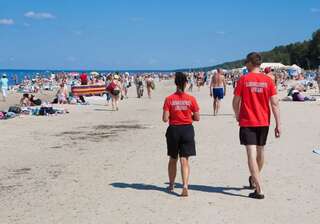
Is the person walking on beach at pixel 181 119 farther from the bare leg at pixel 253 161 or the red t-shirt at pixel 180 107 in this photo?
the bare leg at pixel 253 161

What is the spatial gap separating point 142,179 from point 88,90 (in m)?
23.4

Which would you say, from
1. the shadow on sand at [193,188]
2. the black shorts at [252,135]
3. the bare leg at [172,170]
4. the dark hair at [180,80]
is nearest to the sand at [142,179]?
the shadow on sand at [193,188]

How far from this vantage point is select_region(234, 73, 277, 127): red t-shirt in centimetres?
659

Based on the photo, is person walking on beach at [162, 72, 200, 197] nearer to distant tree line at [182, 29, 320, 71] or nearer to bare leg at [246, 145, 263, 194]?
bare leg at [246, 145, 263, 194]

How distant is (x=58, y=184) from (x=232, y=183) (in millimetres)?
2550

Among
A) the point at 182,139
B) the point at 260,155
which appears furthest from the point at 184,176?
the point at 260,155

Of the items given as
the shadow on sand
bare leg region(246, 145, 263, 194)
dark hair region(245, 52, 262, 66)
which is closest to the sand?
the shadow on sand

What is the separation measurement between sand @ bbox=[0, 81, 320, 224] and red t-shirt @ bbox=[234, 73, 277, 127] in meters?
1.01

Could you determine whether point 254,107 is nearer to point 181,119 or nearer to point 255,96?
point 255,96

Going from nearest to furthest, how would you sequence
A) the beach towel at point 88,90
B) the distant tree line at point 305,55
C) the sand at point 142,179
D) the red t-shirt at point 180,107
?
1. the sand at point 142,179
2. the red t-shirt at point 180,107
3. the beach towel at point 88,90
4. the distant tree line at point 305,55

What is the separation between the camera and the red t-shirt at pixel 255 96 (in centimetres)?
659

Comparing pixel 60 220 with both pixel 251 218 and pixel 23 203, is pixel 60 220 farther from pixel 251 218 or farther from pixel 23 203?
pixel 251 218

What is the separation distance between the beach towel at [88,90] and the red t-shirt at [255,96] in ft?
76.0

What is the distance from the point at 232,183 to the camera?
7.58 m
